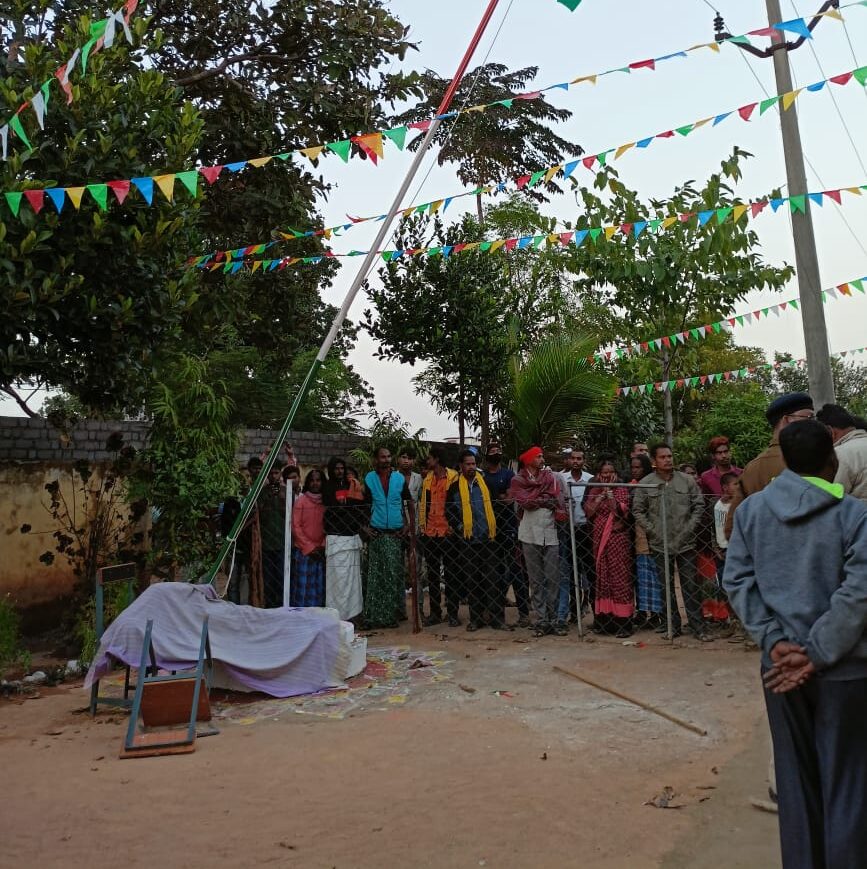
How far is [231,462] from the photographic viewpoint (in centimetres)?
838

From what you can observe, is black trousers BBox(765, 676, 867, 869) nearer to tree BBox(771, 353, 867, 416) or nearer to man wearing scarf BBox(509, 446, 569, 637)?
man wearing scarf BBox(509, 446, 569, 637)

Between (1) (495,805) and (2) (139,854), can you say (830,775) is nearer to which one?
(1) (495,805)

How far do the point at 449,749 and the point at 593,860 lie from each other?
1.57 metres

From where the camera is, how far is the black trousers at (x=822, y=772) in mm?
2486

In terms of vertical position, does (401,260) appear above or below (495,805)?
above

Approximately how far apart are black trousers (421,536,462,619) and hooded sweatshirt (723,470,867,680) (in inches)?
229

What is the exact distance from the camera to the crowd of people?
755cm

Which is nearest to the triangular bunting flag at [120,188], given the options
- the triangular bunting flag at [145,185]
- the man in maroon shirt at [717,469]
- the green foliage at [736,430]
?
the triangular bunting flag at [145,185]

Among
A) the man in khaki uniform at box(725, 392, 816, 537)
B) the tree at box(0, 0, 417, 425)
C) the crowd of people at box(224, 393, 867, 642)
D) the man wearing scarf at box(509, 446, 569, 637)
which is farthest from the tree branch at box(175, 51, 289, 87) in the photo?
the man in khaki uniform at box(725, 392, 816, 537)

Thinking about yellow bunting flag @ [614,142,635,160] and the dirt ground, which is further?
yellow bunting flag @ [614,142,635,160]

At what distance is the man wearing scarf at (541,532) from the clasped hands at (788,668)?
5358 millimetres

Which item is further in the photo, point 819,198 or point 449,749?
point 819,198

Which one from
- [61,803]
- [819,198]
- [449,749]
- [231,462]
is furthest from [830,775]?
[231,462]

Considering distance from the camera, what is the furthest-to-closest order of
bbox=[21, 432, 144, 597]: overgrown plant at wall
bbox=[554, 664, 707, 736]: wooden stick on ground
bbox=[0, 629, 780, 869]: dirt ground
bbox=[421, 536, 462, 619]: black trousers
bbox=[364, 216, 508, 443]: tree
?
bbox=[364, 216, 508, 443]: tree, bbox=[421, 536, 462, 619]: black trousers, bbox=[21, 432, 144, 597]: overgrown plant at wall, bbox=[554, 664, 707, 736]: wooden stick on ground, bbox=[0, 629, 780, 869]: dirt ground
